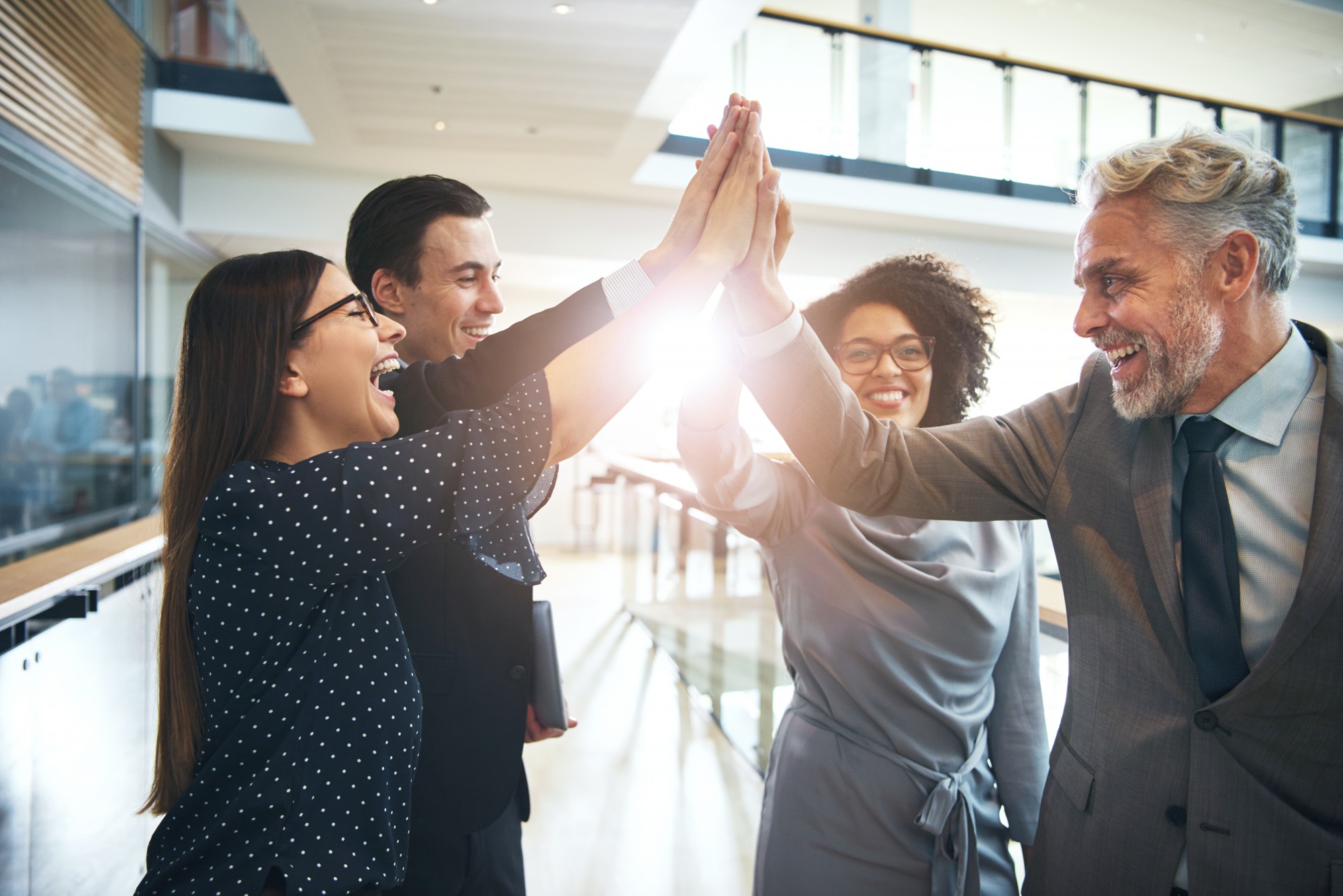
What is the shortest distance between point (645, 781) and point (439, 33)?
419 centimetres

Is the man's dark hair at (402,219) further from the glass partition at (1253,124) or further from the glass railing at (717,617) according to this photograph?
the glass partition at (1253,124)

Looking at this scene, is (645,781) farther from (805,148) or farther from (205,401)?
(805,148)

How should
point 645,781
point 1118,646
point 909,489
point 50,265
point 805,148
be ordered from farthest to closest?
point 805,148 < point 50,265 < point 645,781 < point 909,489 < point 1118,646

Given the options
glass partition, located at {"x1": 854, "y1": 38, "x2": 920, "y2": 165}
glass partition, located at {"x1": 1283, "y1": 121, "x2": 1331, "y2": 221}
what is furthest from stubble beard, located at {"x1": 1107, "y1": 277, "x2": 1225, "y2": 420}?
glass partition, located at {"x1": 1283, "y1": 121, "x2": 1331, "y2": 221}

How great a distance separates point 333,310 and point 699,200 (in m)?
0.55

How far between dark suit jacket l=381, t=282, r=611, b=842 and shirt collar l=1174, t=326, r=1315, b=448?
0.89 meters

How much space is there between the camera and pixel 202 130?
5.94 metres

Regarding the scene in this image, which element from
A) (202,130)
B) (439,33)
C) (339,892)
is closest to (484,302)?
(339,892)

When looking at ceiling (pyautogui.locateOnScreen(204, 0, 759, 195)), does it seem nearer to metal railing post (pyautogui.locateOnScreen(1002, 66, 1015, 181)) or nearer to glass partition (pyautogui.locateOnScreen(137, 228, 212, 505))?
glass partition (pyautogui.locateOnScreen(137, 228, 212, 505))

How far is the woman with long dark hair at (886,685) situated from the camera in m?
1.30

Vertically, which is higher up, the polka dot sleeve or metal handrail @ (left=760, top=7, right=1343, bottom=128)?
metal handrail @ (left=760, top=7, right=1343, bottom=128)

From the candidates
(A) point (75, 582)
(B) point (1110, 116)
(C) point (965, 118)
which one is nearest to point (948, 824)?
(A) point (75, 582)

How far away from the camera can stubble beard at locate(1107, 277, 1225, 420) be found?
1069 millimetres

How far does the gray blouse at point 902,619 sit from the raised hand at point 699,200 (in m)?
0.31
